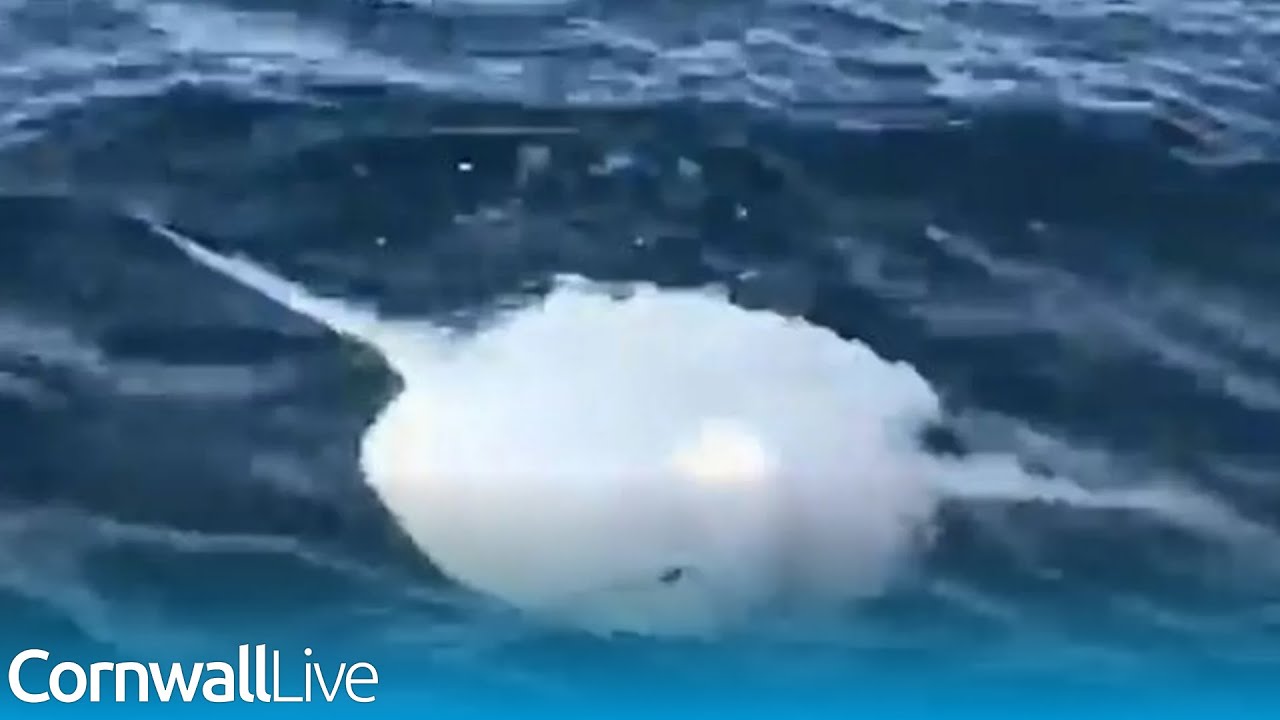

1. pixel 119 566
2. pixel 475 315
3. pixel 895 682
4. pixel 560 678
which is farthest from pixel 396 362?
pixel 895 682

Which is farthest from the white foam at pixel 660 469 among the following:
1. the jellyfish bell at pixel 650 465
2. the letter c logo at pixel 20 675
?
the letter c logo at pixel 20 675

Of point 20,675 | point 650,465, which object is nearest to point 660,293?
point 650,465

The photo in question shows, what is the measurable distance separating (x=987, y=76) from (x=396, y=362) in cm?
698

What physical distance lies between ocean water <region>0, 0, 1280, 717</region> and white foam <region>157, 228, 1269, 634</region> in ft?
0.22

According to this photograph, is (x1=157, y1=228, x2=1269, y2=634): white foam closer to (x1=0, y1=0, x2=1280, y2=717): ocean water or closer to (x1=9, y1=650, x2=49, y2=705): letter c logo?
(x1=0, y1=0, x2=1280, y2=717): ocean water

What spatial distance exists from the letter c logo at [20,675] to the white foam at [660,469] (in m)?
2.13

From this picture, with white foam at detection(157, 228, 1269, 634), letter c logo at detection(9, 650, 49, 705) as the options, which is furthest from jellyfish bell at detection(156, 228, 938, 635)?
letter c logo at detection(9, 650, 49, 705)

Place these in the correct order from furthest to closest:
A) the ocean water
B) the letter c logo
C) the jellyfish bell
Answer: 1. the jellyfish bell
2. the ocean water
3. the letter c logo

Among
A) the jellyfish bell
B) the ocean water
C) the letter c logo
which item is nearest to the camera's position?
the letter c logo

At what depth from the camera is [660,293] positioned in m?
13.1

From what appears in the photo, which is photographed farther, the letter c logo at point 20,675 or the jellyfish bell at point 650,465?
the jellyfish bell at point 650,465

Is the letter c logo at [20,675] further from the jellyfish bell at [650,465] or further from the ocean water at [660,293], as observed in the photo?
the jellyfish bell at [650,465]

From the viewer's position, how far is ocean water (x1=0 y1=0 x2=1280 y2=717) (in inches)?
401

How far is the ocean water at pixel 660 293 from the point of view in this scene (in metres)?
10.2
